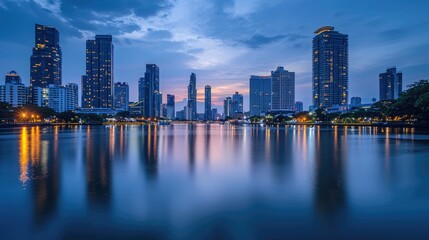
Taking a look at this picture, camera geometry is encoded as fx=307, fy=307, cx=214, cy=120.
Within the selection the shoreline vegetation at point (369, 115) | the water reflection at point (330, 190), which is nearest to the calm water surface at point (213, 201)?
the water reflection at point (330, 190)

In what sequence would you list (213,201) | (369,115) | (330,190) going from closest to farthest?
(213,201)
(330,190)
(369,115)

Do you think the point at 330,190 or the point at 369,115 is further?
the point at 369,115

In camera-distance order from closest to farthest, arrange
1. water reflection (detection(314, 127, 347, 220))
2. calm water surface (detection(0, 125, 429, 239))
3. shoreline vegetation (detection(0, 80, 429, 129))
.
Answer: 1. calm water surface (detection(0, 125, 429, 239))
2. water reflection (detection(314, 127, 347, 220))
3. shoreline vegetation (detection(0, 80, 429, 129))

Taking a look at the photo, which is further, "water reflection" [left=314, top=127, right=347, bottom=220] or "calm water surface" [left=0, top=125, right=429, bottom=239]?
"water reflection" [left=314, top=127, right=347, bottom=220]

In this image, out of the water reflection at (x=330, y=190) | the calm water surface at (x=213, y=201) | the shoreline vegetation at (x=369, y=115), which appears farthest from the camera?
the shoreline vegetation at (x=369, y=115)

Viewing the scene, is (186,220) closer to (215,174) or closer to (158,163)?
(215,174)

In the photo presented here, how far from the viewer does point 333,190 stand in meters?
14.2

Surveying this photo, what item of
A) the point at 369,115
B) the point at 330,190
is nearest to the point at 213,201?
the point at 330,190

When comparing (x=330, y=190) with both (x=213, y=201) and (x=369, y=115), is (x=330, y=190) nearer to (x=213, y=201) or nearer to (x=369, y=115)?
(x=213, y=201)

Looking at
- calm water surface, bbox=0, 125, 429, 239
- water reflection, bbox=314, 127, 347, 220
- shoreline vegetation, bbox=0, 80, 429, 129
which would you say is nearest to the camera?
calm water surface, bbox=0, 125, 429, 239

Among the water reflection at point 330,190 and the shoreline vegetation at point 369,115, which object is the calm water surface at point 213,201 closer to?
the water reflection at point 330,190

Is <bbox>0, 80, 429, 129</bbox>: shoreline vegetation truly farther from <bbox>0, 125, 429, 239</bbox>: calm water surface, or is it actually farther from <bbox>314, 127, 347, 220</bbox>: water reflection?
<bbox>0, 125, 429, 239</bbox>: calm water surface

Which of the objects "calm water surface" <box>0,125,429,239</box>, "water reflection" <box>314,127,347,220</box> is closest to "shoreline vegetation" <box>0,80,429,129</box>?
"water reflection" <box>314,127,347,220</box>

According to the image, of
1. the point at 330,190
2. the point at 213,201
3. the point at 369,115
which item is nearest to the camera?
the point at 213,201
